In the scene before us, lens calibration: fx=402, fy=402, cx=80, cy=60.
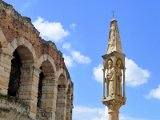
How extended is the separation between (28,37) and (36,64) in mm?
1156

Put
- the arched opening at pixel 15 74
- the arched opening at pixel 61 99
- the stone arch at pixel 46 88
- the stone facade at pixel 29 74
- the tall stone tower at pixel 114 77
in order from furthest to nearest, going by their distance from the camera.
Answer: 1. the arched opening at pixel 61 99
2. the stone arch at pixel 46 88
3. the arched opening at pixel 15 74
4. the stone facade at pixel 29 74
5. the tall stone tower at pixel 114 77

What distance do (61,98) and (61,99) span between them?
5 centimetres

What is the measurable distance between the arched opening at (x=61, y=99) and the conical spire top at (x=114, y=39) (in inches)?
377

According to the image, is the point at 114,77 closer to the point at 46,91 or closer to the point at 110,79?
the point at 110,79

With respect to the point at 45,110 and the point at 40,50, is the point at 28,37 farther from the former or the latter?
the point at 45,110

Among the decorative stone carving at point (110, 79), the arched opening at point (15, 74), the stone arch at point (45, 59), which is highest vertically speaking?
the stone arch at point (45, 59)

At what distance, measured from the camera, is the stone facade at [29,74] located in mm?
13984

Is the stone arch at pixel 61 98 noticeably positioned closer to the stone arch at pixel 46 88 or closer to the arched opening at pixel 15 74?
the stone arch at pixel 46 88

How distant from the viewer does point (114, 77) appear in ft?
27.9

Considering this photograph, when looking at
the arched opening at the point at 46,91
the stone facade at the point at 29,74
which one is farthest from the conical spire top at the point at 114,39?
the arched opening at the point at 46,91

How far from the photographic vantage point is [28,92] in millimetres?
15391

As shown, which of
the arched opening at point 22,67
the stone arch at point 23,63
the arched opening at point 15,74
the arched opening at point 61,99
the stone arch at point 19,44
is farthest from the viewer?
the arched opening at point 61,99

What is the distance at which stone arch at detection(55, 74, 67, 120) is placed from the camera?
1817 cm

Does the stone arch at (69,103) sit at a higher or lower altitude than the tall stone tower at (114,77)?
higher
